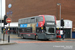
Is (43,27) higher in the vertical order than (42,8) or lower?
lower

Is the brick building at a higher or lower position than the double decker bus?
higher

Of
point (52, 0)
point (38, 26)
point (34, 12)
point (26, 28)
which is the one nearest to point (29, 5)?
point (34, 12)

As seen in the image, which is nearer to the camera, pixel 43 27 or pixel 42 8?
pixel 43 27

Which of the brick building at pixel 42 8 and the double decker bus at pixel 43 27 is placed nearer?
the double decker bus at pixel 43 27

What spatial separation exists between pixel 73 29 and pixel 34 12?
12.5 meters

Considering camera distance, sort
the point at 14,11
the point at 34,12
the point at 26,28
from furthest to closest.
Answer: the point at 14,11 < the point at 34,12 < the point at 26,28

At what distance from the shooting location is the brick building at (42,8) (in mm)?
36522

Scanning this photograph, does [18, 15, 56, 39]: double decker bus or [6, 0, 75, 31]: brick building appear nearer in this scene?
[18, 15, 56, 39]: double decker bus

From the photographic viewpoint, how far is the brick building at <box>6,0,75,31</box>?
120 ft

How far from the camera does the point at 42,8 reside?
131 feet

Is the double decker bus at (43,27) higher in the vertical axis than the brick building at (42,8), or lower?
lower

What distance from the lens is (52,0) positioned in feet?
120

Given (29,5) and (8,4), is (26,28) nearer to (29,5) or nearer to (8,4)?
(29,5)

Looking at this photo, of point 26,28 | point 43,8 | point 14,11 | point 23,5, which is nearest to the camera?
point 26,28
